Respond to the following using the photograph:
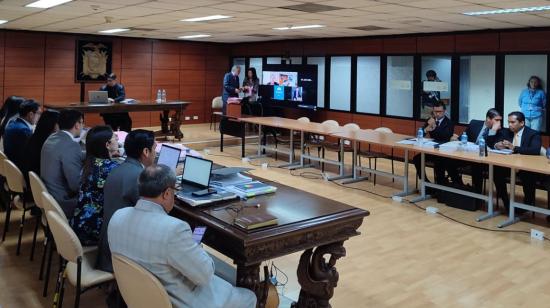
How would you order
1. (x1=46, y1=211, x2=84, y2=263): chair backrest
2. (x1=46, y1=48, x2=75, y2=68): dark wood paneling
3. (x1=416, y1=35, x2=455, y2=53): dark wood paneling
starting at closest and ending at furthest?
(x1=46, y1=211, x2=84, y2=263): chair backrest
(x1=416, y1=35, x2=455, y2=53): dark wood paneling
(x1=46, y1=48, x2=75, y2=68): dark wood paneling

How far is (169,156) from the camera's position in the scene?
3811 millimetres

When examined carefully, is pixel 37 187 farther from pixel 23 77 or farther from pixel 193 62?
pixel 193 62

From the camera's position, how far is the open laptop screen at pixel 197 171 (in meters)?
3.13

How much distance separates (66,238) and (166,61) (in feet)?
34.6

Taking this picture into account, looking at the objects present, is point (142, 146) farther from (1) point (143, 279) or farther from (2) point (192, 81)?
(2) point (192, 81)

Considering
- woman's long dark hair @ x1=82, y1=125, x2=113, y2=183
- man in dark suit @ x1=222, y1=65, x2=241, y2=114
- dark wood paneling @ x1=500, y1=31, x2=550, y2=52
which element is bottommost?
woman's long dark hair @ x1=82, y1=125, x2=113, y2=183

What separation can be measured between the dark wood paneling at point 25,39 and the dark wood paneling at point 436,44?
314 inches

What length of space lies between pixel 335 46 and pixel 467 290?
7.67 m

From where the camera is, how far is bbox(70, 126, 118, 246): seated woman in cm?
312

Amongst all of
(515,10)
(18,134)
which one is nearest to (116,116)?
(18,134)

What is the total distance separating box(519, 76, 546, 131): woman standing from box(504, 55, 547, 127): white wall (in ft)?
0.29

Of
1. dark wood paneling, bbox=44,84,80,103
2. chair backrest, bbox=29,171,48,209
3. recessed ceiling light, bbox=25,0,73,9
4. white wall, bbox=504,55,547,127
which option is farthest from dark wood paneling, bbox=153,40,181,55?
chair backrest, bbox=29,171,48,209

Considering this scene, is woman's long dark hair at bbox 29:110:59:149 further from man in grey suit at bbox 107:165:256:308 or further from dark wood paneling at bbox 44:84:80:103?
dark wood paneling at bbox 44:84:80:103

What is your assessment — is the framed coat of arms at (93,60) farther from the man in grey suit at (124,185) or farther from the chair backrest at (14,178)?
the man in grey suit at (124,185)
